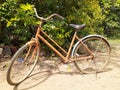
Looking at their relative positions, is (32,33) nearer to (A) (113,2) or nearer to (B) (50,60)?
(B) (50,60)

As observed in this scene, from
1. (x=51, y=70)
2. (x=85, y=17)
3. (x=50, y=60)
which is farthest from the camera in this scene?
(x=85, y=17)

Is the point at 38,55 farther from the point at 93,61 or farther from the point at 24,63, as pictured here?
the point at 93,61

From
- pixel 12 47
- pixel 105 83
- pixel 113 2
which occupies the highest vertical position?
pixel 113 2

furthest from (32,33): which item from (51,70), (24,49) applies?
(24,49)

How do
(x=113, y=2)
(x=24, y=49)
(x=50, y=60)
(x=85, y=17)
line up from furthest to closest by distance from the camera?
(x=113, y=2), (x=85, y=17), (x=50, y=60), (x=24, y=49)

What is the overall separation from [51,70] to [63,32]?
1.02 metres

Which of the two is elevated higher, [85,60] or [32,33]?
[32,33]

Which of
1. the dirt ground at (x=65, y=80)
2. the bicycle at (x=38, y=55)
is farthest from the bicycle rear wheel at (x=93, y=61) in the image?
the dirt ground at (x=65, y=80)

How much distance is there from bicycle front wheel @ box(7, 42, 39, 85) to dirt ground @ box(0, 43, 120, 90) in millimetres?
125

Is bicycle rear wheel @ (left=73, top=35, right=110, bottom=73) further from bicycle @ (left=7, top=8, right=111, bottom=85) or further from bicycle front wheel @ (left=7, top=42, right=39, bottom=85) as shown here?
bicycle front wheel @ (left=7, top=42, right=39, bottom=85)

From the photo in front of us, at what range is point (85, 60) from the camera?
6.25m

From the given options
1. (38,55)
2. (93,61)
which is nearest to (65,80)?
(38,55)

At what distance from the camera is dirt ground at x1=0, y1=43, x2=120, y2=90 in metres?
5.19

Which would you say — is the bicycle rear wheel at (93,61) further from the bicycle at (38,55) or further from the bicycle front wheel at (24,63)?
the bicycle front wheel at (24,63)
